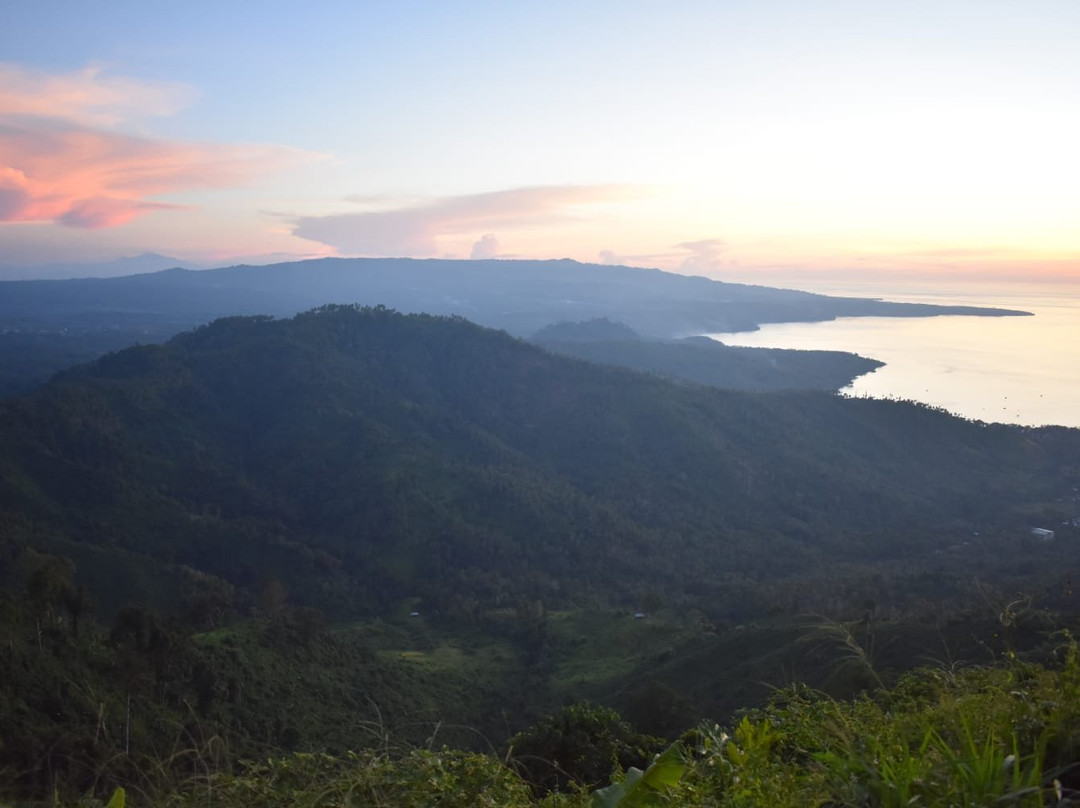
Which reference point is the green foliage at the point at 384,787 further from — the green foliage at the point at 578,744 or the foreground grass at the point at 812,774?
the green foliage at the point at 578,744

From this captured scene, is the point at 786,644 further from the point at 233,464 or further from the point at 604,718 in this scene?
the point at 233,464

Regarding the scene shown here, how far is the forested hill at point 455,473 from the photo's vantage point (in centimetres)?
4406

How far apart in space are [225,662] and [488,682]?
1129 centimetres

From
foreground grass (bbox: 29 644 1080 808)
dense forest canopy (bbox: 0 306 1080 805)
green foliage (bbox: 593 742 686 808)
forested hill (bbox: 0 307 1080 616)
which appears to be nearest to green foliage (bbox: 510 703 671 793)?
dense forest canopy (bbox: 0 306 1080 805)

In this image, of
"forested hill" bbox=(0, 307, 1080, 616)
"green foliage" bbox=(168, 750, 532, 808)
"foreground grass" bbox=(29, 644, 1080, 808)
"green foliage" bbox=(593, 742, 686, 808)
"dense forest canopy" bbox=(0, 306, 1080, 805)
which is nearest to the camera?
"foreground grass" bbox=(29, 644, 1080, 808)

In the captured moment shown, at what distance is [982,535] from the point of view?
171 ft

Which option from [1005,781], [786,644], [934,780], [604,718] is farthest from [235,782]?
[786,644]

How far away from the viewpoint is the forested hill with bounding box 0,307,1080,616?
44062mm

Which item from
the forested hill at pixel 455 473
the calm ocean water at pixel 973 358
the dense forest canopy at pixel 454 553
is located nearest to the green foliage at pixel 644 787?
the dense forest canopy at pixel 454 553

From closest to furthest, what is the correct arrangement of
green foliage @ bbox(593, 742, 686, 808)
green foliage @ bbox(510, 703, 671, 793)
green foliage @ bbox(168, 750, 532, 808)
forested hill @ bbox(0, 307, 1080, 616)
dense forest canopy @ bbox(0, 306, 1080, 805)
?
green foliage @ bbox(593, 742, 686, 808) → green foliage @ bbox(168, 750, 532, 808) → green foliage @ bbox(510, 703, 671, 793) → dense forest canopy @ bbox(0, 306, 1080, 805) → forested hill @ bbox(0, 307, 1080, 616)

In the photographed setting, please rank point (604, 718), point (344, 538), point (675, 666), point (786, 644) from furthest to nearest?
1. point (344, 538)
2. point (675, 666)
3. point (786, 644)
4. point (604, 718)

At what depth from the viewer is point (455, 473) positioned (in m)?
57.3

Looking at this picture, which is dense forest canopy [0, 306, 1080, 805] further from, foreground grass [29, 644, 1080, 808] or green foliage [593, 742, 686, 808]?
green foliage [593, 742, 686, 808]

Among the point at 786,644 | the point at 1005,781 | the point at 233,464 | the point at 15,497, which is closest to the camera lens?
the point at 1005,781
